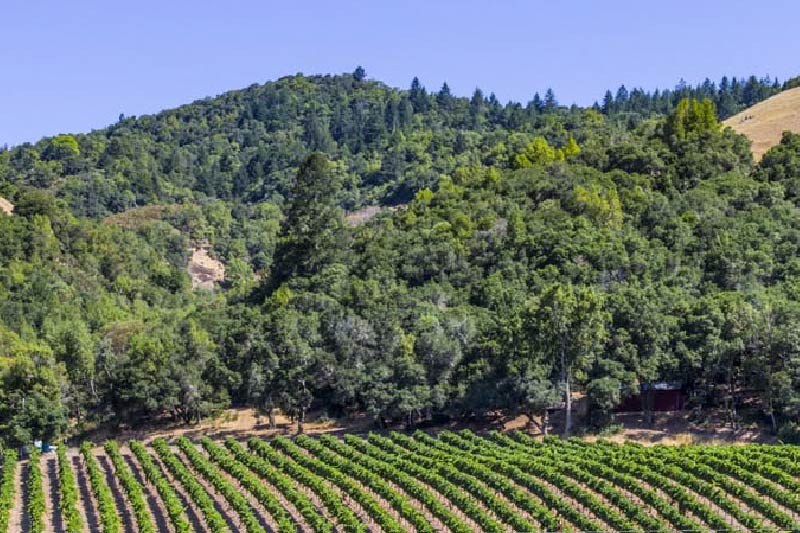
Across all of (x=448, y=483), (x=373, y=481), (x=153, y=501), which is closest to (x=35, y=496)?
(x=153, y=501)

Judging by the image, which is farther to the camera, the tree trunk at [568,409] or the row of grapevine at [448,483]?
the tree trunk at [568,409]

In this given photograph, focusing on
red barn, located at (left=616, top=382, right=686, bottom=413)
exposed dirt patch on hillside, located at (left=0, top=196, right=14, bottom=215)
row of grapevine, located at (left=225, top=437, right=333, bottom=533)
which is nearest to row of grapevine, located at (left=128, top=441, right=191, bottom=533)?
row of grapevine, located at (left=225, top=437, right=333, bottom=533)

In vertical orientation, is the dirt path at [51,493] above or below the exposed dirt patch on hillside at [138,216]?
below

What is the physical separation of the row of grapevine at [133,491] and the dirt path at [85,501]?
1.63 metres

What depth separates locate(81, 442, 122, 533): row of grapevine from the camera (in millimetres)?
42844

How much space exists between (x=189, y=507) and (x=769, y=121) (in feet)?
311

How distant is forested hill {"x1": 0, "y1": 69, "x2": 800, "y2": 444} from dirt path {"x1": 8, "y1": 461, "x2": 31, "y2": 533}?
20.6 feet

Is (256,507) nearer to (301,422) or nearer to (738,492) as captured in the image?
(301,422)

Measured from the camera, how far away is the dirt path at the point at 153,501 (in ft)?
148

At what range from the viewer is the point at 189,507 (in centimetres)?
4719

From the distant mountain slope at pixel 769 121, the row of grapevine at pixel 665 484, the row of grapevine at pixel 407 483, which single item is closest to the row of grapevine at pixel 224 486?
the row of grapevine at pixel 407 483

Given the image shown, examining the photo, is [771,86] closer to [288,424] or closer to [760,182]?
[760,182]

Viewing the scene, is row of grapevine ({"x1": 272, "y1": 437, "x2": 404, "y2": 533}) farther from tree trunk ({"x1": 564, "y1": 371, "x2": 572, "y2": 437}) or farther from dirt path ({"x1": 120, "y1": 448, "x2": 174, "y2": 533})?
tree trunk ({"x1": 564, "y1": 371, "x2": 572, "y2": 437})

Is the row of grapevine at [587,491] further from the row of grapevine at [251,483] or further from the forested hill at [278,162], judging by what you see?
the forested hill at [278,162]
